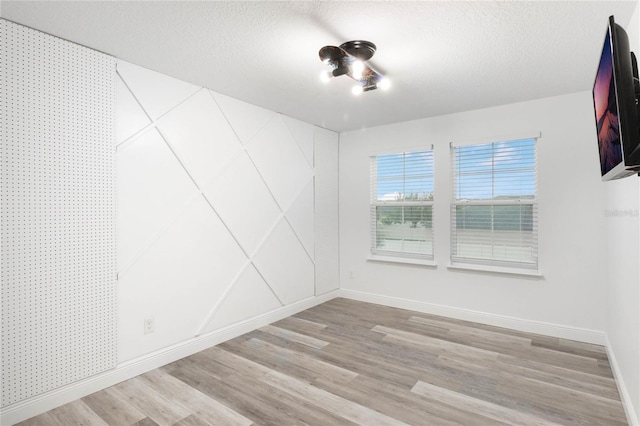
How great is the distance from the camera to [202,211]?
3291 mm

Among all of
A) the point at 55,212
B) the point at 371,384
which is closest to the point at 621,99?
the point at 371,384

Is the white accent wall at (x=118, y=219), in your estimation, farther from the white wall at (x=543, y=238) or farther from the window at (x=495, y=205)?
the window at (x=495, y=205)

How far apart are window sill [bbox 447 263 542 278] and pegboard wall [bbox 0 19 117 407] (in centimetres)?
364

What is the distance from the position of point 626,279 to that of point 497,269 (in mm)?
1578

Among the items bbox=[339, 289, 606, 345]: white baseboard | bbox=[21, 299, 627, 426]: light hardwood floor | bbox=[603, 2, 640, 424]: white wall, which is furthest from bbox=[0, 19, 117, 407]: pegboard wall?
bbox=[603, 2, 640, 424]: white wall

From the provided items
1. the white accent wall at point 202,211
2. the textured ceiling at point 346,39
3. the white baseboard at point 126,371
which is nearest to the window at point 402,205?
the white accent wall at point 202,211

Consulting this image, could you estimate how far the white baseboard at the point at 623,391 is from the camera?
80.8 inches

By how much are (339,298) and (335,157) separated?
7.02ft

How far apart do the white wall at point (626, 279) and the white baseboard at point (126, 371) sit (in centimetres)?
317

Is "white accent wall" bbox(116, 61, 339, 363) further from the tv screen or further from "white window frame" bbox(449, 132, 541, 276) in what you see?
the tv screen

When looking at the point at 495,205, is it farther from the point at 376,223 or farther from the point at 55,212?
the point at 55,212

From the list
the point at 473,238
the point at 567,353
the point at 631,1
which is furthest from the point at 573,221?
the point at 631,1

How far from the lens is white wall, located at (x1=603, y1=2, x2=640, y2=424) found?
202 cm

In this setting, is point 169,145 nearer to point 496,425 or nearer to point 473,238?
point 496,425
